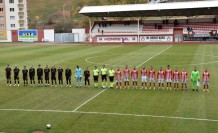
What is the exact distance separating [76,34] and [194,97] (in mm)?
55747

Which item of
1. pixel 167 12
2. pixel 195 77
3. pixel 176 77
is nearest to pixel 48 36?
pixel 167 12

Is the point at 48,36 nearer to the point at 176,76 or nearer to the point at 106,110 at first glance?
the point at 176,76

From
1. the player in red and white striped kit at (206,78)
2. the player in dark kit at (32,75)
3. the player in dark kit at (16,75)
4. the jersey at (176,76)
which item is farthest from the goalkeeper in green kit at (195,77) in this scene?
the player in dark kit at (16,75)

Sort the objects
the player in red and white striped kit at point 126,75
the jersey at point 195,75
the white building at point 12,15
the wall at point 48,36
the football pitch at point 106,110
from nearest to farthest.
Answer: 1. the football pitch at point 106,110
2. the jersey at point 195,75
3. the player in red and white striped kit at point 126,75
4. the wall at point 48,36
5. the white building at point 12,15

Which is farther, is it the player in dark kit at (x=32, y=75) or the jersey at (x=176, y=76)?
the player in dark kit at (x=32, y=75)

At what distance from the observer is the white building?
94250 mm

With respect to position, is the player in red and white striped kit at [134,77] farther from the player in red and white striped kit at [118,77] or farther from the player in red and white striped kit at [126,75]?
the player in red and white striped kit at [118,77]

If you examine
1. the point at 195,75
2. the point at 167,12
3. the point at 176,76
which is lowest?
the point at 176,76

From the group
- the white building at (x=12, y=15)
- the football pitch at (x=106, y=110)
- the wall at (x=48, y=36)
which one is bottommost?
the football pitch at (x=106, y=110)

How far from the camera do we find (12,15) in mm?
96000

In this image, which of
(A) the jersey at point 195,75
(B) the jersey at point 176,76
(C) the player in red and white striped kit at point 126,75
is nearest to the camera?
(A) the jersey at point 195,75

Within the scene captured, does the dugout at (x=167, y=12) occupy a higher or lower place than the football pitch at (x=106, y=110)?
higher

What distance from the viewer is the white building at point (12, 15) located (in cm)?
9425

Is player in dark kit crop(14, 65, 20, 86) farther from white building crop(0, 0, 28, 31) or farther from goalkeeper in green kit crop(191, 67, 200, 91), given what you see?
white building crop(0, 0, 28, 31)
